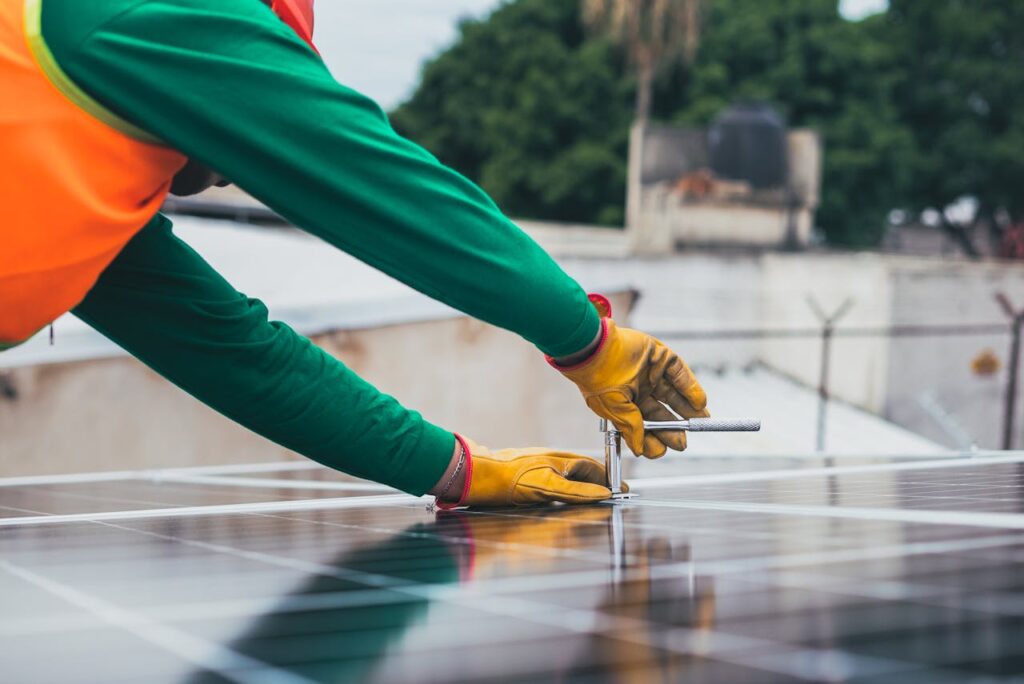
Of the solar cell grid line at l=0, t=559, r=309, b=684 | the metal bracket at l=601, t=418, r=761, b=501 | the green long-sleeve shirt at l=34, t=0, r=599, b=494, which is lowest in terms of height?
the solar cell grid line at l=0, t=559, r=309, b=684

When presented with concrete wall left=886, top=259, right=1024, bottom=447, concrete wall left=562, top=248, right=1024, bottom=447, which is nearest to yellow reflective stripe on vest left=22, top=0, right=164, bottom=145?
concrete wall left=562, top=248, right=1024, bottom=447

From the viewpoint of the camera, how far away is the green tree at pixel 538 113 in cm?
3234

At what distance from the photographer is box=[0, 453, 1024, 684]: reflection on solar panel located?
97cm

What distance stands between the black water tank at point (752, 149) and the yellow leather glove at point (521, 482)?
2354cm

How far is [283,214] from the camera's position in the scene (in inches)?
77.4

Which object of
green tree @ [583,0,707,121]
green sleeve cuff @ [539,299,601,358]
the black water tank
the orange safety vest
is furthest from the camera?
green tree @ [583,0,707,121]

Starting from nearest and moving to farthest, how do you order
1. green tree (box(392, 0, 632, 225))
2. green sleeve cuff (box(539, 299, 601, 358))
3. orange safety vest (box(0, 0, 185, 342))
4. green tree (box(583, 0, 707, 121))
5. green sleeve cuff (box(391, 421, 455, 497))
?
1. orange safety vest (box(0, 0, 185, 342))
2. green sleeve cuff (box(539, 299, 601, 358))
3. green sleeve cuff (box(391, 421, 455, 497))
4. green tree (box(583, 0, 707, 121))
5. green tree (box(392, 0, 632, 225))

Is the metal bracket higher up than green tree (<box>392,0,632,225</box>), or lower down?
lower down

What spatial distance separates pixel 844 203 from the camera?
3344cm

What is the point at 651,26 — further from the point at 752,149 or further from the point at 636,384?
the point at 636,384

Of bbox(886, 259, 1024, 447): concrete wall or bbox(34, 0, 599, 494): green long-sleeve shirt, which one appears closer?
bbox(34, 0, 599, 494): green long-sleeve shirt

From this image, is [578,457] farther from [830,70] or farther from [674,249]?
[830,70]

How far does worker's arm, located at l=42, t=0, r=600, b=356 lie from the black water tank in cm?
2396

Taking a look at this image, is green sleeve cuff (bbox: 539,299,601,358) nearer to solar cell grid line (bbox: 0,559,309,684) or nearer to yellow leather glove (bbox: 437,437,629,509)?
yellow leather glove (bbox: 437,437,629,509)
